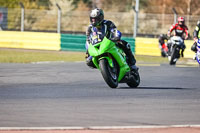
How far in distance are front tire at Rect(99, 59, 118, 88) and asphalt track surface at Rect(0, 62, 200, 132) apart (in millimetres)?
179

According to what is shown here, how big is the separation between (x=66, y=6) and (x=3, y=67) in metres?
33.7

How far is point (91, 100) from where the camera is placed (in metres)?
9.37

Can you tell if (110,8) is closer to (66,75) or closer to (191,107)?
(66,75)

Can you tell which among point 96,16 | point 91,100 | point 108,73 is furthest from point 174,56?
point 91,100

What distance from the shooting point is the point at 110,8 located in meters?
57.0

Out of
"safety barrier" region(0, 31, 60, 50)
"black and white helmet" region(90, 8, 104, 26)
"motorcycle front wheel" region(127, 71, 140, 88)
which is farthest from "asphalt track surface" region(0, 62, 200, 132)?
"safety barrier" region(0, 31, 60, 50)

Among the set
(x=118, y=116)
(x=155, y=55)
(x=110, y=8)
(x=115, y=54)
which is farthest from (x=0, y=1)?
(x=118, y=116)

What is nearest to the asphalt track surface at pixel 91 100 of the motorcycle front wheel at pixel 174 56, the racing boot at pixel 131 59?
the racing boot at pixel 131 59

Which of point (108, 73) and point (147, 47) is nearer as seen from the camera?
point (108, 73)

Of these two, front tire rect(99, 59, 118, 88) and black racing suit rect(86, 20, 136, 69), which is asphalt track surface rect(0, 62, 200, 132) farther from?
black racing suit rect(86, 20, 136, 69)

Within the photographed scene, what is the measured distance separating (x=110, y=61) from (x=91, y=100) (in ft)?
5.33

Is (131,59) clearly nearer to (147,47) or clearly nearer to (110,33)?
(110,33)

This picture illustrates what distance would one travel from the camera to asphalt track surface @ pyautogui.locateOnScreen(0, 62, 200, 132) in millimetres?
7254

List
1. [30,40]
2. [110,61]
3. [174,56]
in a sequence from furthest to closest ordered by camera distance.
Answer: [30,40] → [174,56] → [110,61]
